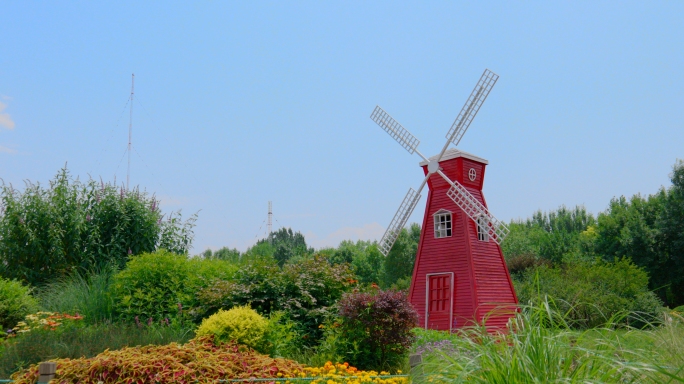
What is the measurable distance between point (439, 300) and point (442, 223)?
206 cm

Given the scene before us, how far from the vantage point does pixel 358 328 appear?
9086mm

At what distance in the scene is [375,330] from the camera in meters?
9.07

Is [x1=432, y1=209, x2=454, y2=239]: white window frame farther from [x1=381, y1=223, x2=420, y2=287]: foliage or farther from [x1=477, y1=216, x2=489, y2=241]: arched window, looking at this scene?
[x1=381, y1=223, x2=420, y2=287]: foliage

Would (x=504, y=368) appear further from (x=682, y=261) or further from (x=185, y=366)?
(x=682, y=261)

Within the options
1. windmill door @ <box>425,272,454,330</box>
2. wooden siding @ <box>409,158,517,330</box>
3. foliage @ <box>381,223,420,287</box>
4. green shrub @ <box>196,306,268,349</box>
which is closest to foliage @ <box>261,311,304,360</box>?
green shrub @ <box>196,306,268,349</box>

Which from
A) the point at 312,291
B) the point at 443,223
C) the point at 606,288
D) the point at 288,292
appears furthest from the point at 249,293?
the point at 606,288

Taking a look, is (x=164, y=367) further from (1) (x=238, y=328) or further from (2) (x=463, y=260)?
(2) (x=463, y=260)

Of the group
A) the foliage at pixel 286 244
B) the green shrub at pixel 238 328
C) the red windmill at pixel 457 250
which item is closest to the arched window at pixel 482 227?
the red windmill at pixel 457 250

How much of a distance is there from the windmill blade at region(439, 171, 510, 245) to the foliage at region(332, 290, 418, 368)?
20.5 ft

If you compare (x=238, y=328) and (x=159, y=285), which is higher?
(x=159, y=285)

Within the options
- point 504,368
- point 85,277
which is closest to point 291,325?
point 504,368

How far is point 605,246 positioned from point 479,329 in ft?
90.6

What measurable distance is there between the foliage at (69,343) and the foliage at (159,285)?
7.62 ft

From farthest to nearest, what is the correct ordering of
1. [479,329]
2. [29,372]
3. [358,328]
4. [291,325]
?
1. [291,325]
2. [358,328]
3. [29,372]
4. [479,329]
